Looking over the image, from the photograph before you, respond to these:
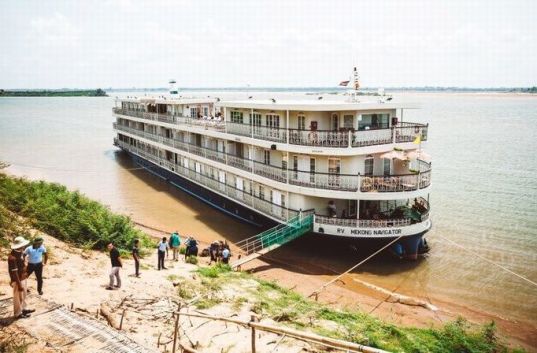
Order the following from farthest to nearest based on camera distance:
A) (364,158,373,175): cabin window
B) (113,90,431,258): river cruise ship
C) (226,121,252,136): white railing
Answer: (226,121,252,136): white railing
(364,158,373,175): cabin window
(113,90,431,258): river cruise ship

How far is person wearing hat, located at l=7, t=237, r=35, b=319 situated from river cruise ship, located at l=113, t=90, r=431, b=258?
1267 centimetres

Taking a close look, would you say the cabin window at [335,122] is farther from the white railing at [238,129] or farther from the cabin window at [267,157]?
the white railing at [238,129]

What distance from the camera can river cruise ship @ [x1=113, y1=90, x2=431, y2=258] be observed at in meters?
19.9

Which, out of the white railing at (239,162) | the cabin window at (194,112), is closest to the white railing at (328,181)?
the white railing at (239,162)

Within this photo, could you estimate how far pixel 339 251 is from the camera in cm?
2153

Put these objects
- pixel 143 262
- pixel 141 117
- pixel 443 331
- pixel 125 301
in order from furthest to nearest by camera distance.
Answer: pixel 141 117 → pixel 143 262 → pixel 443 331 → pixel 125 301

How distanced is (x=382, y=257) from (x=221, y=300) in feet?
32.6

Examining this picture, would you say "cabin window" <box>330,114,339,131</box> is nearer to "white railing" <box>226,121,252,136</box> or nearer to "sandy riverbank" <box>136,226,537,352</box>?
"white railing" <box>226,121,252,136</box>

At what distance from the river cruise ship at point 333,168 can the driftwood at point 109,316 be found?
10795 mm

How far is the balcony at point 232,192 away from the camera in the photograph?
2242 cm

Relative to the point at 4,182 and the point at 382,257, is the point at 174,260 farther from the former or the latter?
the point at 4,182

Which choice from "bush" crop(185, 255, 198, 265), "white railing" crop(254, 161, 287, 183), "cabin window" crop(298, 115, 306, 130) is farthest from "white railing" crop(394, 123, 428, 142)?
"bush" crop(185, 255, 198, 265)

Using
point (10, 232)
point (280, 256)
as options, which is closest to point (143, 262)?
point (10, 232)

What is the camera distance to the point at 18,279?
10.1m
